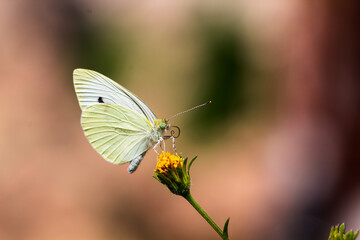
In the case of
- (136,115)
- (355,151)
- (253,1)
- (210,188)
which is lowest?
(355,151)

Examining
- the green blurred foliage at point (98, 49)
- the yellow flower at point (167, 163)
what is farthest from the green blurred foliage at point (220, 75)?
the yellow flower at point (167, 163)

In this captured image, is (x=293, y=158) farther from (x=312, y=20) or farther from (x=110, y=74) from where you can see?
(x=110, y=74)

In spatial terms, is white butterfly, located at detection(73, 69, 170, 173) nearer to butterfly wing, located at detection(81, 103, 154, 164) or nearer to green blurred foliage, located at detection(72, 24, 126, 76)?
butterfly wing, located at detection(81, 103, 154, 164)

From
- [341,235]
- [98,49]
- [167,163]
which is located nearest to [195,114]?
[98,49]

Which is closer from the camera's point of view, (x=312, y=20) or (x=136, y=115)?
(x=136, y=115)

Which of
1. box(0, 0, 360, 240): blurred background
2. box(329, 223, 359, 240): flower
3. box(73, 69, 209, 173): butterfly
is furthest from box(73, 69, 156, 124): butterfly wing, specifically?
box(0, 0, 360, 240): blurred background

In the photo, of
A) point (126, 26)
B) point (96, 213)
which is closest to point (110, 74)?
point (126, 26)
